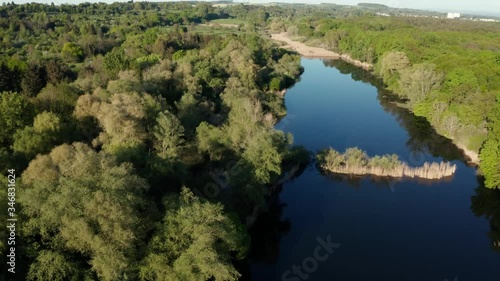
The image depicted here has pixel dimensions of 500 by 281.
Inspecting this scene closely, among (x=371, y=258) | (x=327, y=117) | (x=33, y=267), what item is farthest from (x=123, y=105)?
(x=327, y=117)

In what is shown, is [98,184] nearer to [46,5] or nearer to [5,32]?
[5,32]

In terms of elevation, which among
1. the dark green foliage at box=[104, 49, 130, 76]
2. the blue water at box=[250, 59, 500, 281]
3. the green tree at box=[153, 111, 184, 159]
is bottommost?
the blue water at box=[250, 59, 500, 281]

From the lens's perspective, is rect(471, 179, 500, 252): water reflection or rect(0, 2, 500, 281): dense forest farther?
rect(471, 179, 500, 252): water reflection

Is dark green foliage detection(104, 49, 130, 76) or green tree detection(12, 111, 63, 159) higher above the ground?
dark green foliage detection(104, 49, 130, 76)

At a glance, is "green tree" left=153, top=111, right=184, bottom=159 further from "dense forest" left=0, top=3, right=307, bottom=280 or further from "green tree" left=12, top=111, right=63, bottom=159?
"green tree" left=12, top=111, right=63, bottom=159

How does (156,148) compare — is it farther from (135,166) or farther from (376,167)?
(376,167)

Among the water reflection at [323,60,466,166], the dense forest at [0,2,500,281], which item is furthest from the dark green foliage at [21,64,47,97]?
the water reflection at [323,60,466,166]
